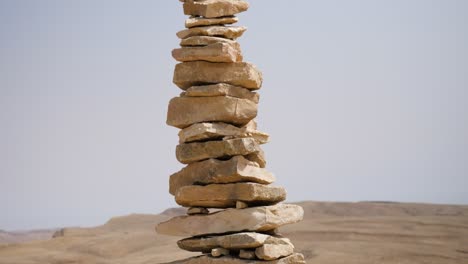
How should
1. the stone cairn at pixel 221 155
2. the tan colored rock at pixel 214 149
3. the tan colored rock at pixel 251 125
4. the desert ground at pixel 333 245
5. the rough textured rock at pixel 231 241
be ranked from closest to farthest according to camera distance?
the rough textured rock at pixel 231 241
the stone cairn at pixel 221 155
the tan colored rock at pixel 214 149
the tan colored rock at pixel 251 125
the desert ground at pixel 333 245

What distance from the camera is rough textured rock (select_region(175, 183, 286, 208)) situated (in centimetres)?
1009

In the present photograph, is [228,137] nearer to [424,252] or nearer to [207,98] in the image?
[207,98]

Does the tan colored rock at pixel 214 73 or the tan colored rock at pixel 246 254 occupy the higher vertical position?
the tan colored rock at pixel 214 73

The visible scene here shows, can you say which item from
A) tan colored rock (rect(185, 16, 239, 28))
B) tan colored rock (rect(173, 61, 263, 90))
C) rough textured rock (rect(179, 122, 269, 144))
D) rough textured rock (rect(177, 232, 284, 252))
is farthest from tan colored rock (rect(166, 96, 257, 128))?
rough textured rock (rect(177, 232, 284, 252))

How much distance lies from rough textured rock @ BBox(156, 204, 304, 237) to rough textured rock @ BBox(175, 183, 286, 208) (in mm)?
190

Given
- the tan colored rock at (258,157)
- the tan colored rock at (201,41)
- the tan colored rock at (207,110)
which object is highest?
the tan colored rock at (201,41)

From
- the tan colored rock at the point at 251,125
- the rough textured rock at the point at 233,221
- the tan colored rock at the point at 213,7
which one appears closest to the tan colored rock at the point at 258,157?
the tan colored rock at the point at 251,125

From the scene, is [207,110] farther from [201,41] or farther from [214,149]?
[201,41]

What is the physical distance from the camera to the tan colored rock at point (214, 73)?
10.7 m

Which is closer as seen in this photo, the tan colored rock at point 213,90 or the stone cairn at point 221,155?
the stone cairn at point 221,155

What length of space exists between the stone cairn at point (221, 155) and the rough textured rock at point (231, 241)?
2 cm

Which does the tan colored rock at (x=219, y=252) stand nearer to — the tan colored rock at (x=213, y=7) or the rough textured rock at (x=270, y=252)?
the rough textured rock at (x=270, y=252)

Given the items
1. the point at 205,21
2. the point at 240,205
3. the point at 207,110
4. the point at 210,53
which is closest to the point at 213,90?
the point at 207,110

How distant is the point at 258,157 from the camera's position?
10.7 meters
